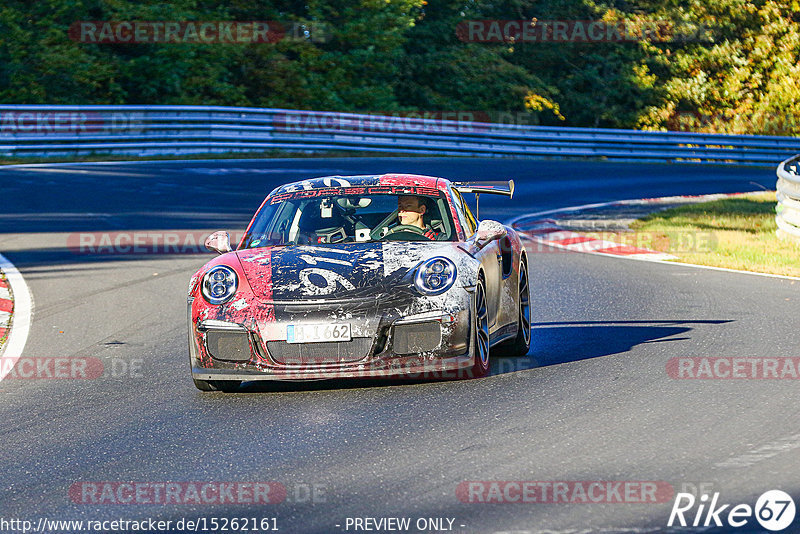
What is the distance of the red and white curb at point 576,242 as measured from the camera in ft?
51.9

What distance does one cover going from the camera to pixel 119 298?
1194cm

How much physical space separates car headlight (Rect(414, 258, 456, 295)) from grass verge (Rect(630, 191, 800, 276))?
731 cm

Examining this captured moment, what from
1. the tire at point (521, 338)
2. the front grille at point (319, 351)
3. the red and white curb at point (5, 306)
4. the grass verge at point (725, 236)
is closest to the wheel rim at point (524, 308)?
the tire at point (521, 338)

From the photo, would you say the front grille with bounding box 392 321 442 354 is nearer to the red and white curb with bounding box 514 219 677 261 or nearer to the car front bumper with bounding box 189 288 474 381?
the car front bumper with bounding box 189 288 474 381

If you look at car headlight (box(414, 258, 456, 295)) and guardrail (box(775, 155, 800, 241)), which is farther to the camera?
guardrail (box(775, 155, 800, 241))

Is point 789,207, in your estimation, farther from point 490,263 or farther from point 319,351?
point 319,351

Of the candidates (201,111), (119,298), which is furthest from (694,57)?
(119,298)

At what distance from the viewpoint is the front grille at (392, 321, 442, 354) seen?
7.23 meters

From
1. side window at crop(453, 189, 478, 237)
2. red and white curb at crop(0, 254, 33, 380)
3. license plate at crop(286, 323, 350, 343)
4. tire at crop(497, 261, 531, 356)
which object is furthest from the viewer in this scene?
red and white curb at crop(0, 254, 33, 380)

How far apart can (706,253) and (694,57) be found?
29.0 metres

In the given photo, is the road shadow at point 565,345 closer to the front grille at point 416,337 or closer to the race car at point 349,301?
the race car at point 349,301

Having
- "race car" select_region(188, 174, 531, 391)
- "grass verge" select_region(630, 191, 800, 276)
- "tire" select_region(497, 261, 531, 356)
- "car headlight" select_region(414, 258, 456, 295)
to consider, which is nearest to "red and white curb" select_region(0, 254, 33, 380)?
"race car" select_region(188, 174, 531, 391)

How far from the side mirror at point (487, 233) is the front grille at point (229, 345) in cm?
184

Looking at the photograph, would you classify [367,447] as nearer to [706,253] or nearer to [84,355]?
[84,355]
